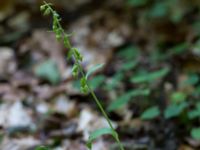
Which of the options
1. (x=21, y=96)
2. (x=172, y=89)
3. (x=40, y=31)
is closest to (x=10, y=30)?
(x=40, y=31)

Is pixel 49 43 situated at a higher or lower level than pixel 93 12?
lower

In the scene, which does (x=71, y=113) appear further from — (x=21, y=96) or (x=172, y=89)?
(x=172, y=89)

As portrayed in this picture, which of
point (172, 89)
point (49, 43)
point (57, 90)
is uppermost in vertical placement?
point (49, 43)

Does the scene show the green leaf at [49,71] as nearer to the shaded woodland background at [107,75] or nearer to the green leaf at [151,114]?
the shaded woodland background at [107,75]

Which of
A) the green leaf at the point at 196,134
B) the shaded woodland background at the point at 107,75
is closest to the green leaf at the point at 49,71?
the shaded woodland background at the point at 107,75

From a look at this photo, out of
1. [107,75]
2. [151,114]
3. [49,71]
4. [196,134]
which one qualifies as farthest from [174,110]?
[49,71]

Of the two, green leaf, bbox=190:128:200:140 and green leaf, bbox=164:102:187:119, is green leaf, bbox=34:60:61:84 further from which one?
green leaf, bbox=190:128:200:140

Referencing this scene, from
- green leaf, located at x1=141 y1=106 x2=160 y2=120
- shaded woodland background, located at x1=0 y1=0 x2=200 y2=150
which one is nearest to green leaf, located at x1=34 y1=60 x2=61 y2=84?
shaded woodland background, located at x1=0 y1=0 x2=200 y2=150

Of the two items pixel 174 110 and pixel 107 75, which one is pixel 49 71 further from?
Answer: pixel 174 110
